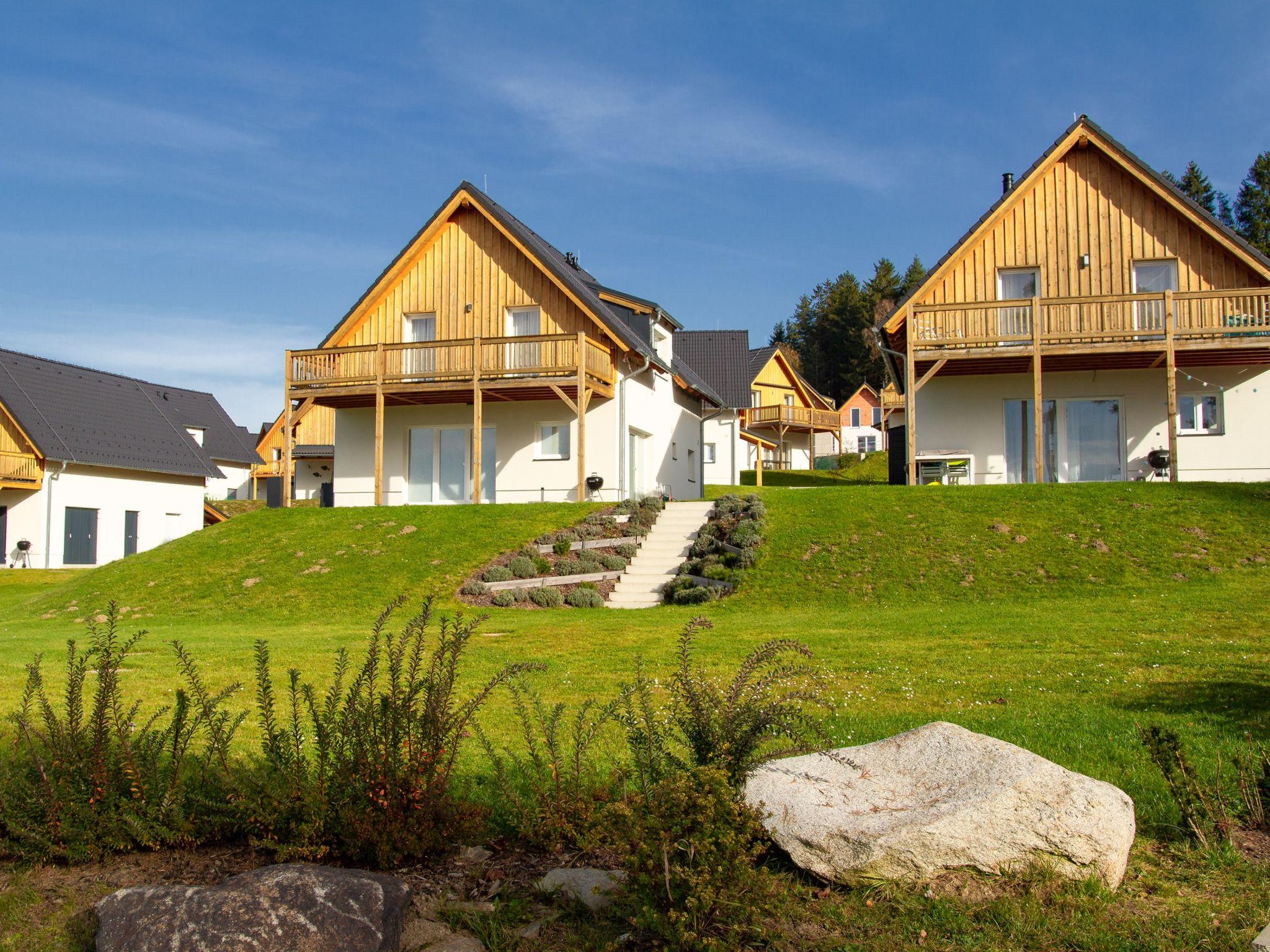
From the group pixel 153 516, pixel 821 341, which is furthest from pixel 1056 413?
pixel 821 341

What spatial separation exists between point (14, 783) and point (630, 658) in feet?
20.4

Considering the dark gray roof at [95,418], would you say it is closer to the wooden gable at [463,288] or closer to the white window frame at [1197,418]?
the wooden gable at [463,288]

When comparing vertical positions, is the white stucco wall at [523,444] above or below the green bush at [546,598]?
above

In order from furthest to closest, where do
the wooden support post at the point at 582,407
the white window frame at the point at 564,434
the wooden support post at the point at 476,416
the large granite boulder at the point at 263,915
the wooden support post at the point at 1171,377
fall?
the white window frame at the point at 564,434 < the wooden support post at the point at 476,416 < the wooden support post at the point at 582,407 < the wooden support post at the point at 1171,377 < the large granite boulder at the point at 263,915

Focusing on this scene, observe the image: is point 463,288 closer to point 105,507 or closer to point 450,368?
point 450,368

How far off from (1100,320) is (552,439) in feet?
44.0

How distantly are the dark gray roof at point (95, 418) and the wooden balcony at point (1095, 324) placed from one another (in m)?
28.8

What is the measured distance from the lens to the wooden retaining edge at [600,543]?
19.7 meters

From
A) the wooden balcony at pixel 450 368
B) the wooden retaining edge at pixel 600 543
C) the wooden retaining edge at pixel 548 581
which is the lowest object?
the wooden retaining edge at pixel 548 581

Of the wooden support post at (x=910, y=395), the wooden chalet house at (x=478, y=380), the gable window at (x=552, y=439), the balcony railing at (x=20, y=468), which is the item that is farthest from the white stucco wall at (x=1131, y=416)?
the balcony railing at (x=20, y=468)

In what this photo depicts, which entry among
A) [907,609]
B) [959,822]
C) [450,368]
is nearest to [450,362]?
[450,368]

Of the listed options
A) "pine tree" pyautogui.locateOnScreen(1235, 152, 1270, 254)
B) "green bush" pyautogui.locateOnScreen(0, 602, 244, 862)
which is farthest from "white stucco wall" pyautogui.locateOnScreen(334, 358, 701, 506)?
"pine tree" pyautogui.locateOnScreen(1235, 152, 1270, 254)

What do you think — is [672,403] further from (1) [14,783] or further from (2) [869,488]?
(1) [14,783]

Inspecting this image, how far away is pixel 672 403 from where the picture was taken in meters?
31.3
